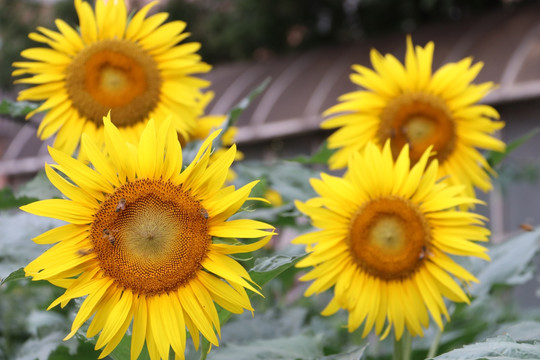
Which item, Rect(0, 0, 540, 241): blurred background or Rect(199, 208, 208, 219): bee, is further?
Rect(0, 0, 540, 241): blurred background

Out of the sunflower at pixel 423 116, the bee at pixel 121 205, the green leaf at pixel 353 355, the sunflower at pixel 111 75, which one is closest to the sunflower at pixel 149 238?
the bee at pixel 121 205

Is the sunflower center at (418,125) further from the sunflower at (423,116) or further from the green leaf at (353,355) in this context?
the green leaf at (353,355)

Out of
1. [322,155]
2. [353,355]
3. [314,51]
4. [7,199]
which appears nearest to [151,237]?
[353,355]

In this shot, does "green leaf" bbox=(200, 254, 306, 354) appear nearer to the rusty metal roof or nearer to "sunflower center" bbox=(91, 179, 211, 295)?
"sunflower center" bbox=(91, 179, 211, 295)

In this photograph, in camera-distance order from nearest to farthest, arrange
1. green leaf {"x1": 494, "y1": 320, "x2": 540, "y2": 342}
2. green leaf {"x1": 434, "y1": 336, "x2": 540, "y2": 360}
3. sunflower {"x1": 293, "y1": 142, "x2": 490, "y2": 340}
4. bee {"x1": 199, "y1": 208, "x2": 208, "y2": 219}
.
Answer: green leaf {"x1": 434, "y1": 336, "x2": 540, "y2": 360}, bee {"x1": 199, "y1": 208, "x2": 208, "y2": 219}, green leaf {"x1": 494, "y1": 320, "x2": 540, "y2": 342}, sunflower {"x1": 293, "y1": 142, "x2": 490, "y2": 340}

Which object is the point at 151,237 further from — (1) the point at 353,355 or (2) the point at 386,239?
(2) the point at 386,239

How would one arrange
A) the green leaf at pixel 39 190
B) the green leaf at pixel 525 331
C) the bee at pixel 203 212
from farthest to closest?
the green leaf at pixel 39 190, the green leaf at pixel 525 331, the bee at pixel 203 212

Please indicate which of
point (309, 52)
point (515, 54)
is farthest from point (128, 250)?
point (309, 52)

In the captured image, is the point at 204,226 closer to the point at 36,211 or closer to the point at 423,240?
the point at 36,211

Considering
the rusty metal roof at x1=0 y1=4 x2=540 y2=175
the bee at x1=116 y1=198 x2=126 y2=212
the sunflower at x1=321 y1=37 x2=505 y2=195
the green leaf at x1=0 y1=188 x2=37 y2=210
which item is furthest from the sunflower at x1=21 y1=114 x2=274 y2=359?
the rusty metal roof at x1=0 y1=4 x2=540 y2=175
